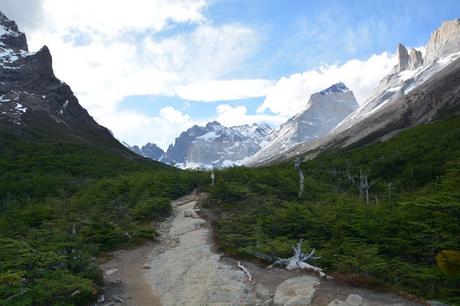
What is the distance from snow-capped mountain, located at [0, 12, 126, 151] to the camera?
14875 cm

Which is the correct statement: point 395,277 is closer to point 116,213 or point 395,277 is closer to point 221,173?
point 116,213

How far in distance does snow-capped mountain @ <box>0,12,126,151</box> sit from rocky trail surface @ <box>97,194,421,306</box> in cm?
12196

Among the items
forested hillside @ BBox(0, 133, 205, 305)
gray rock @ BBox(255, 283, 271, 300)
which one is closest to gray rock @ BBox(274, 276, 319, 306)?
gray rock @ BBox(255, 283, 271, 300)

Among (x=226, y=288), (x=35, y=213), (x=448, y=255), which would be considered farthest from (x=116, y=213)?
(x=448, y=255)

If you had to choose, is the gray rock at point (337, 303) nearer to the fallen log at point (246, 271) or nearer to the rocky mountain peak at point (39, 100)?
the fallen log at point (246, 271)

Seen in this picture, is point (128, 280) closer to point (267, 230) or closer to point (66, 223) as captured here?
point (66, 223)

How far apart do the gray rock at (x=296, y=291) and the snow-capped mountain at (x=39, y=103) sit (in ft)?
437

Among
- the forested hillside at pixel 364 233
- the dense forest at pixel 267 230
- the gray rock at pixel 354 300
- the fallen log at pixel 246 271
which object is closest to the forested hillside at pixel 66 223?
the dense forest at pixel 267 230

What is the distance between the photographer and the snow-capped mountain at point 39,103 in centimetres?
14875

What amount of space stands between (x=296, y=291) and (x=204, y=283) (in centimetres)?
480

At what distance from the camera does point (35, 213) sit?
3666cm

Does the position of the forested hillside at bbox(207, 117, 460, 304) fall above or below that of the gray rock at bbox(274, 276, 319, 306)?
above

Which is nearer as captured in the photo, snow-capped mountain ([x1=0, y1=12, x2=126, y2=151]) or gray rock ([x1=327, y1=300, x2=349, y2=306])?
gray rock ([x1=327, y1=300, x2=349, y2=306])

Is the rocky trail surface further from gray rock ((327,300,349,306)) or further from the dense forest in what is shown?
the dense forest
